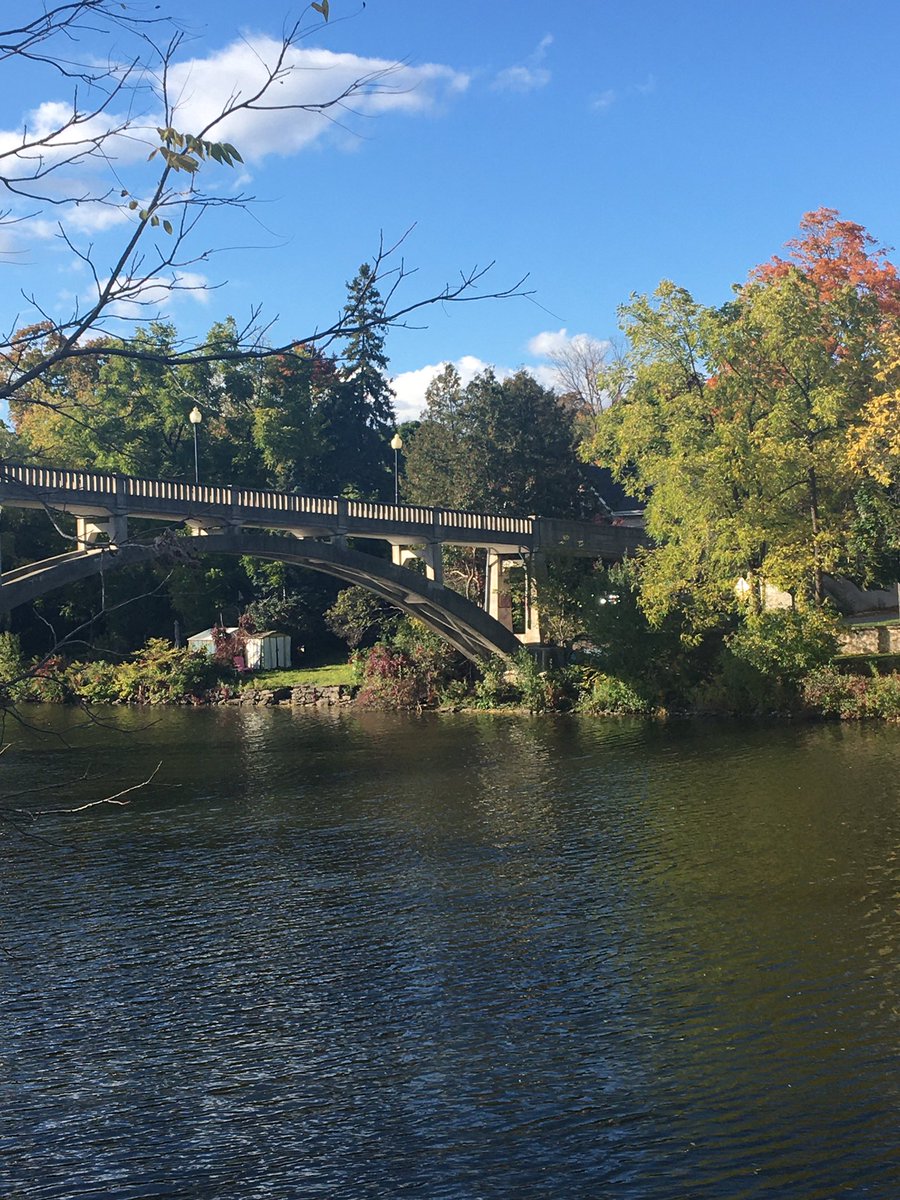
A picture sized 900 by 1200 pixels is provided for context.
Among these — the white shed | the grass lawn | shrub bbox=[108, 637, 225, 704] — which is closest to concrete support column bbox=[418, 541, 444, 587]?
the grass lawn

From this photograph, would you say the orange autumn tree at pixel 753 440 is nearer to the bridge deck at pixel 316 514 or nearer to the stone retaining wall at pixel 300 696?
the bridge deck at pixel 316 514

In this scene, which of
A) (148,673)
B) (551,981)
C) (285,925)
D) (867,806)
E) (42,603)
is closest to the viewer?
(551,981)

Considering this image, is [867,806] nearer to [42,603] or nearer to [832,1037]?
[832,1037]

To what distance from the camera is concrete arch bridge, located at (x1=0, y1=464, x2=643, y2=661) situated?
33.4m

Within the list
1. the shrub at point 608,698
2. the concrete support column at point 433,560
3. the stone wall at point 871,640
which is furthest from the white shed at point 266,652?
the stone wall at point 871,640

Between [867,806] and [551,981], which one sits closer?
[551,981]

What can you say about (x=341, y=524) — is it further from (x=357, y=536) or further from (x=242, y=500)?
(x=242, y=500)

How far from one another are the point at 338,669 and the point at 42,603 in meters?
15.6

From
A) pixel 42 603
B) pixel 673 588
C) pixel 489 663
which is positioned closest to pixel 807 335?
pixel 673 588

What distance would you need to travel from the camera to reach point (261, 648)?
5750 cm

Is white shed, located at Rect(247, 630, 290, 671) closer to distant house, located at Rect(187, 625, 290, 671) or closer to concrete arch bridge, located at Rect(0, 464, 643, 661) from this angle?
distant house, located at Rect(187, 625, 290, 671)

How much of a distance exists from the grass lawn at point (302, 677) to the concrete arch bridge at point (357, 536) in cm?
599

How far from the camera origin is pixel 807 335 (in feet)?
121

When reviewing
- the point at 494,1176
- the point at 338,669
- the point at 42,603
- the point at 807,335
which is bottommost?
the point at 494,1176
